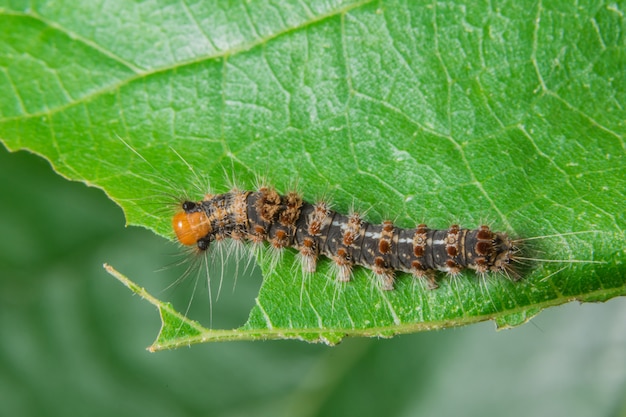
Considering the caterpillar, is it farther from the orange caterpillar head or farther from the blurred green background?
the blurred green background

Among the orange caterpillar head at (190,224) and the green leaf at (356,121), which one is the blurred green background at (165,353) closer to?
the orange caterpillar head at (190,224)

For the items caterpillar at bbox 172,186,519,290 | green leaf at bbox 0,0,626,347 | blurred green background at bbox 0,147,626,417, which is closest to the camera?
green leaf at bbox 0,0,626,347

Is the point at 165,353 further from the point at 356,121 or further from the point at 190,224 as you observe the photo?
the point at 356,121

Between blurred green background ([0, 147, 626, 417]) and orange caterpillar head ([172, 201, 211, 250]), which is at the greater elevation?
orange caterpillar head ([172, 201, 211, 250])

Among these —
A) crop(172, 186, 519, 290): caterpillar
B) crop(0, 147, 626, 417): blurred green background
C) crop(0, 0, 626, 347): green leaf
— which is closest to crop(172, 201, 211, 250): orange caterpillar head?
crop(172, 186, 519, 290): caterpillar

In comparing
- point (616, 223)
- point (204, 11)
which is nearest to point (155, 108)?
point (204, 11)

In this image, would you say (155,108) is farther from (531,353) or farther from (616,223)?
(531,353)

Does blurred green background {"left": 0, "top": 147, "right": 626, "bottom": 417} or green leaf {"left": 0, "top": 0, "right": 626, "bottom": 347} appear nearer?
green leaf {"left": 0, "top": 0, "right": 626, "bottom": 347}

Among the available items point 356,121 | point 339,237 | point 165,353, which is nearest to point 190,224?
point 339,237
